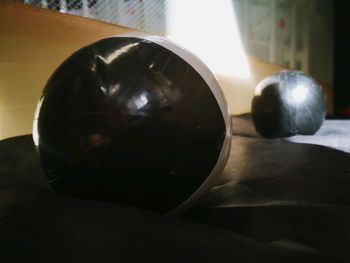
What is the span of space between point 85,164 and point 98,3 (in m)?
1.64

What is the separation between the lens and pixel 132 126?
0.74 m

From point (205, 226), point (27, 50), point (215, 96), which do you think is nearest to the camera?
point (205, 226)

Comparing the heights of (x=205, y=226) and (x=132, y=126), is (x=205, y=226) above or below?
below

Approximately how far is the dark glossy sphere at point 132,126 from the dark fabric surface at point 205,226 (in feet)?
0.21

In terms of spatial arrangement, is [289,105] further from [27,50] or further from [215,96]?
[27,50]

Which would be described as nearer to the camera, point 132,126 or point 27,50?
point 132,126

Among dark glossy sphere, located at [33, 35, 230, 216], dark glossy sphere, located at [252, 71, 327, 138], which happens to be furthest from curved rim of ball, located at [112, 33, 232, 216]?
dark glossy sphere, located at [252, 71, 327, 138]

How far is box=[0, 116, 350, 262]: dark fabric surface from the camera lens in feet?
1.93

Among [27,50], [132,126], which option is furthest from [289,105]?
[27,50]

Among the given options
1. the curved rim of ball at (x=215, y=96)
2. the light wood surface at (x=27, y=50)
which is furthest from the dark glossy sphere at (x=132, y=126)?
the light wood surface at (x=27, y=50)

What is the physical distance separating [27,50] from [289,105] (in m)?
1.39

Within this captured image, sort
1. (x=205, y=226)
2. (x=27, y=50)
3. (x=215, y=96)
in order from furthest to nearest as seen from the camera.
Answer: (x=27, y=50) → (x=215, y=96) → (x=205, y=226)

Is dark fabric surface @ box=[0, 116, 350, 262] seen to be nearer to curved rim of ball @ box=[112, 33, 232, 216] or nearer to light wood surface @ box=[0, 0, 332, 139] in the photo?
curved rim of ball @ box=[112, 33, 232, 216]

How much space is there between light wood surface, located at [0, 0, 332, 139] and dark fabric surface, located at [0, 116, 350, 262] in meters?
0.64
